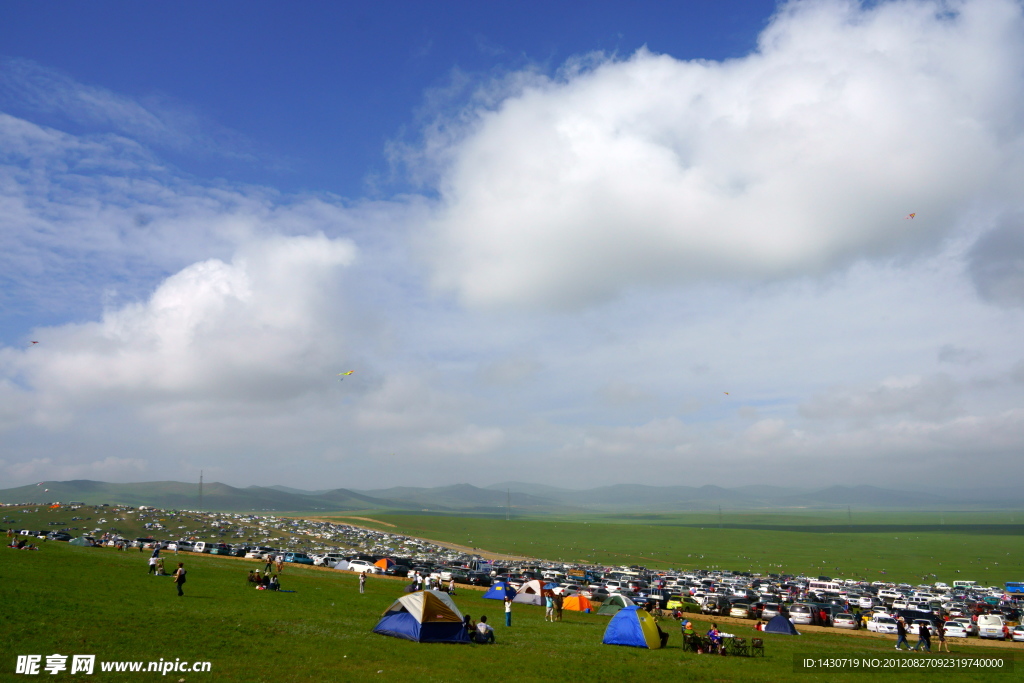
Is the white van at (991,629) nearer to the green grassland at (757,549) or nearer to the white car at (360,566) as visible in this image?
the white car at (360,566)

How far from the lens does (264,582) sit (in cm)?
3306

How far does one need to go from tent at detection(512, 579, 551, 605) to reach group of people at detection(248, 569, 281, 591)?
16.7m

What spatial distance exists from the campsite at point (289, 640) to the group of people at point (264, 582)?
0.68 m

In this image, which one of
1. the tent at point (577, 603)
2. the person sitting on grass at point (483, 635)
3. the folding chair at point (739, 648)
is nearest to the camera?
the person sitting on grass at point (483, 635)

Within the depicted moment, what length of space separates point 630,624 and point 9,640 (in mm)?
21797

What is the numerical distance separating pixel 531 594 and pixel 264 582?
18046 millimetres

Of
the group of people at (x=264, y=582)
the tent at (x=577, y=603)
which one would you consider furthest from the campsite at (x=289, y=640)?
the tent at (x=577, y=603)

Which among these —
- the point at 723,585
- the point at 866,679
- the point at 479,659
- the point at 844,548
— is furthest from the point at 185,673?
the point at 844,548

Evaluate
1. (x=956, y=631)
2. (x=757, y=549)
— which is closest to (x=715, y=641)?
(x=956, y=631)

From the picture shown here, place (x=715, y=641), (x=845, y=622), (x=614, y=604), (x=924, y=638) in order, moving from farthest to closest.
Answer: (x=845, y=622) → (x=614, y=604) → (x=924, y=638) → (x=715, y=641)

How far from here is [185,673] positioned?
50.1 ft

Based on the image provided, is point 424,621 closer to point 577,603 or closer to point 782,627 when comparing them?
point 577,603

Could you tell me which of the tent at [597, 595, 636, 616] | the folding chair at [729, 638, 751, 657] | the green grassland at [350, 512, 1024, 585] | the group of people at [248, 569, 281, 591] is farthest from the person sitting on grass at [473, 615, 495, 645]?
the green grassland at [350, 512, 1024, 585]

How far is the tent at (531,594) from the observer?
40.6m
